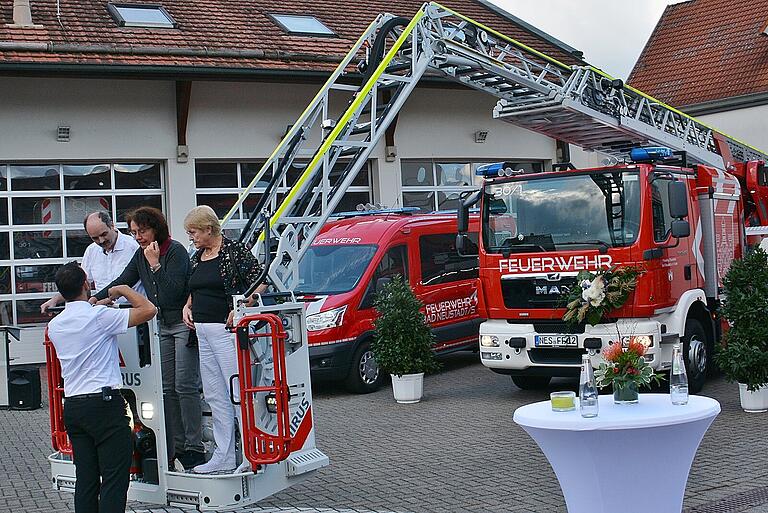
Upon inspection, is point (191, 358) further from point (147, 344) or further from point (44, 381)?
point (44, 381)

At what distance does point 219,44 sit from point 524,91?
283 inches

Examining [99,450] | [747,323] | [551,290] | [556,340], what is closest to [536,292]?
[551,290]

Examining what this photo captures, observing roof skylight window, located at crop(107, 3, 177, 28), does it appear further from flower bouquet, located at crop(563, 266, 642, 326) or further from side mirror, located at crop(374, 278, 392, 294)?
flower bouquet, located at crop(563, 266, 642, 326)

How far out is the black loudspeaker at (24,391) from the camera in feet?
45.1

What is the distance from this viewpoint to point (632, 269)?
11.1 metres

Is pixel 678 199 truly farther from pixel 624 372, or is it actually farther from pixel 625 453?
pixel 625 453

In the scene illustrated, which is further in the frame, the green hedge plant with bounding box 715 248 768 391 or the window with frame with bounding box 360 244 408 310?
the window with frame with bounding box 360 244 408 310

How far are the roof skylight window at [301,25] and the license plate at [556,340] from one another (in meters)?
10.1

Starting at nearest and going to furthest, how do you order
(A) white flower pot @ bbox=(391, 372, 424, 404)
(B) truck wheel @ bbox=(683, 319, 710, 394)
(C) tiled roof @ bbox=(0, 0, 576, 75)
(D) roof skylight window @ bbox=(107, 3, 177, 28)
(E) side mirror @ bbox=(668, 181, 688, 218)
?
(E) side mirror @ bbox=(668, 181, 688, 218) → (B) truck wheel @ bbox=(683, 319, 710, 394) → (A) white flower pot @ bbox=(391, 372, 424, 404) → (C) tiled roof @ bbox=(0, 0, 576, 75) → (D) roof skylight window @ bbox=(107, 3, 177, 28)

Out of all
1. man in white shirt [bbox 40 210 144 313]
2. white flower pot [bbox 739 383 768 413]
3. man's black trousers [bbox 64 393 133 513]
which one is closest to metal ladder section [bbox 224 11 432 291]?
man in white shirt [bbox 40 210 144 313]

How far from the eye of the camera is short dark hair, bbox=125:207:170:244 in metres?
7.83

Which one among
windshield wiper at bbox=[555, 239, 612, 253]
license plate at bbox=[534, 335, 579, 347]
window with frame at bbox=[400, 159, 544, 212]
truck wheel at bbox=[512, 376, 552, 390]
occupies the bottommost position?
truck wheel at bbox=[512, 376, 552, 390]

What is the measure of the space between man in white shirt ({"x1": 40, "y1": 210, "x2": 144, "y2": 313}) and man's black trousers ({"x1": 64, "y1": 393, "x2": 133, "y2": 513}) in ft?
6.94

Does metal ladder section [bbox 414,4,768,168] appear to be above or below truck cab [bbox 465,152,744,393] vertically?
above
